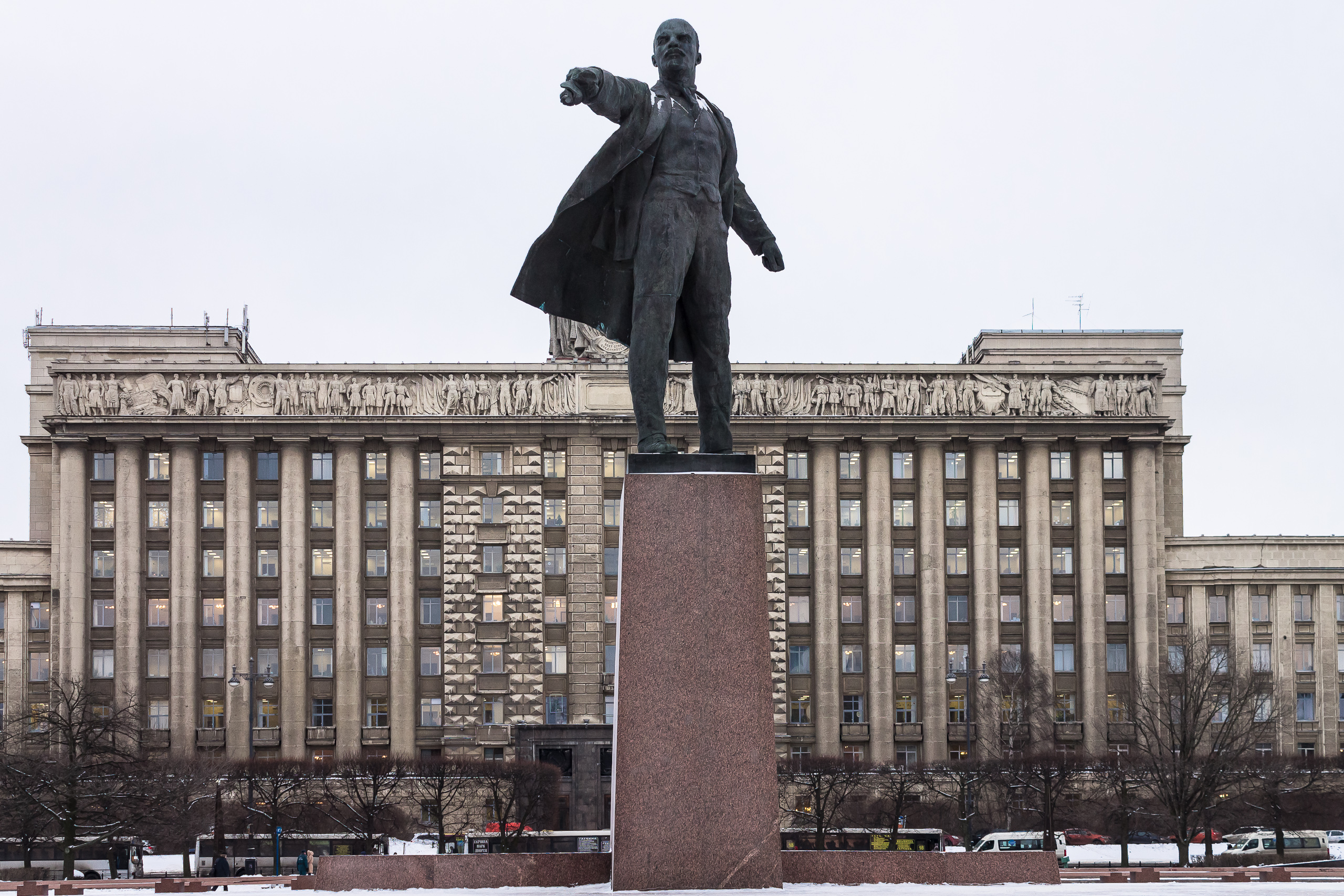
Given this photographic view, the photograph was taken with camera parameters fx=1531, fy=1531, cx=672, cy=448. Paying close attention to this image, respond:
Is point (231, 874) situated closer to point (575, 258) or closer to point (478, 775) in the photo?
point (478, 775)

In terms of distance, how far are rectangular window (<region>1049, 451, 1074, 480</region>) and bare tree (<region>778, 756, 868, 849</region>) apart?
21170 mm

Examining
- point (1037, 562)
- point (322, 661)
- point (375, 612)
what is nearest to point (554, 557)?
point (375, 612)

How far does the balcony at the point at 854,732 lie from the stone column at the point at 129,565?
34.3 m

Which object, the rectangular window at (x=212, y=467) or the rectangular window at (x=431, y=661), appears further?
the rectangular window at (x=212, y=467)

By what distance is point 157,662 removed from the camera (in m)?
76.0

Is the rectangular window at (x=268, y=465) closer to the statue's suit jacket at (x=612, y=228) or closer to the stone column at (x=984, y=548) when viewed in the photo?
the stone column at (x=984, y=548)

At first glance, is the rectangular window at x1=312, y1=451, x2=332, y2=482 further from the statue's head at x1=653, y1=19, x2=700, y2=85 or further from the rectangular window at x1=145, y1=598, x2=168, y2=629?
the statue's head at x1=653, y1=19, x2=700, y2=85

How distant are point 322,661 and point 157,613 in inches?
340

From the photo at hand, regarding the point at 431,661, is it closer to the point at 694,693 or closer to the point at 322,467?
the point at 322,467

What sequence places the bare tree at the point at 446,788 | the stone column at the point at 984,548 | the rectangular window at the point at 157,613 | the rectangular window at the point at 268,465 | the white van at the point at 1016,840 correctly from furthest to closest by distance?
the rectangular window at the point at 268,465
the stone column at the point at 984,548
the rectangular window at the point at 157,613
the bare tree at the point at 446,788
the white van at the point at 1016,840

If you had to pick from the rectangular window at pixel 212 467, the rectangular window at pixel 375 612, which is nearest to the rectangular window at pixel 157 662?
the rectangular window at pixel 212 467

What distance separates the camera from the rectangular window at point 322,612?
76.4 metres

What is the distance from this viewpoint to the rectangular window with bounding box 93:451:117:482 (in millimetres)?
77500

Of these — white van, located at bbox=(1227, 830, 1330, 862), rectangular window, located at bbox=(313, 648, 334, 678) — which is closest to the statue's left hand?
white van, located at bbox=(1227, 830, 1330, 862)
